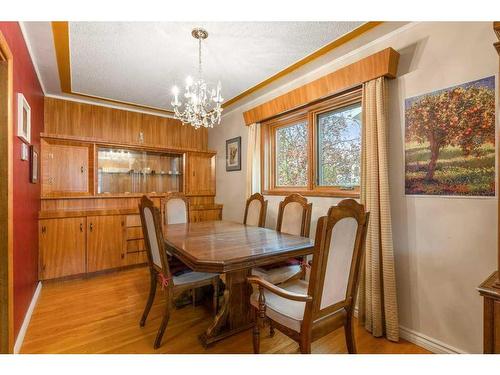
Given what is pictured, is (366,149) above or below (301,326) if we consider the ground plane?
above

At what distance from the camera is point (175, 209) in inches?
124

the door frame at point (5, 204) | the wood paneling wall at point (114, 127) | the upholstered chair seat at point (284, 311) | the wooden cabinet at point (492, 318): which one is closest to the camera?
the wooden cabinet at point (492, 318)

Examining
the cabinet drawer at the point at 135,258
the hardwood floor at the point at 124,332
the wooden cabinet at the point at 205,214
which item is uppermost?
the wooden cabinet at the point at 205,214

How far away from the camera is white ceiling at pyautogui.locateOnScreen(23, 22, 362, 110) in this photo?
6.38ft

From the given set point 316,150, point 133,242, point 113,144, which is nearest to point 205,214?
point 133,242

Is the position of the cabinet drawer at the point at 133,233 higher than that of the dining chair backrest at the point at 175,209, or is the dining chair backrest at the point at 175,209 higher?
the dining chair backrest at the point at 175,209

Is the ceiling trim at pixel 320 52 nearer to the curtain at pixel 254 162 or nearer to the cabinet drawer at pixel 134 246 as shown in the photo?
the curtain at pixel 254 162

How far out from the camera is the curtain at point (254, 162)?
3.47m

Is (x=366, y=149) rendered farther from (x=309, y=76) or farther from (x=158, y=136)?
(x=158, y=136)

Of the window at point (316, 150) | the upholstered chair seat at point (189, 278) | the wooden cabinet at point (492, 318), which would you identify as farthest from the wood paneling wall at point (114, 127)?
the wooden cabinet at point (492, 318)

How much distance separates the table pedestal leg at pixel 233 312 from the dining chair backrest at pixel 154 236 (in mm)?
477

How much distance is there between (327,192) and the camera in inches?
102

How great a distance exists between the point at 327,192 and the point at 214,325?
1656 millimetres
